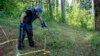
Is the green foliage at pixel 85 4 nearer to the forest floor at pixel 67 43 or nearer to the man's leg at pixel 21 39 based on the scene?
the forest floor at pixel 67 43

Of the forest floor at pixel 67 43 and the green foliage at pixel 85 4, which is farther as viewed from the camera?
the green foliage at pixel 85 4

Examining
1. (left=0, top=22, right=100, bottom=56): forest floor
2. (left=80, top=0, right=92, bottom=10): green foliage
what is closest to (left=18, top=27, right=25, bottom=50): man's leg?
(left=0, top=22, right=100, bottom=56): forest floor

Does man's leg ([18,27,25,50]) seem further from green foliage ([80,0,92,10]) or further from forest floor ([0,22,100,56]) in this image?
green foliage ([80,0,92,10])

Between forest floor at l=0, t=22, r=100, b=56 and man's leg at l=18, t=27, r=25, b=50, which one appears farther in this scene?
forest floor at l=0, t=22, r=100, b=56

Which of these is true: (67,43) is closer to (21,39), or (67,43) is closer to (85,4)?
(21,39)

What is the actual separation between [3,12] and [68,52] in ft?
27.4

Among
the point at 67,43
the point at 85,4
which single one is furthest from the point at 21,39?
the point at 85,4

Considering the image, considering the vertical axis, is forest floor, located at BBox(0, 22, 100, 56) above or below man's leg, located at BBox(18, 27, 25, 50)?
below

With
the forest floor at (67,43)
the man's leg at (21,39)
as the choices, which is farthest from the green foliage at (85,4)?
the man's leg at (21,39)

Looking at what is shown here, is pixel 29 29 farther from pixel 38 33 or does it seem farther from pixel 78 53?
pixel 38 33

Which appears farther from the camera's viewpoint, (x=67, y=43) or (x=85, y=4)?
(x=85, y=4)

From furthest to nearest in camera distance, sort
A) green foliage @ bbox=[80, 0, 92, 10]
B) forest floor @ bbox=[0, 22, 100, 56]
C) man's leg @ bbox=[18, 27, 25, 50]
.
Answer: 1. green foliage @ bbox=[80, 0, 92, 10]
2. forest floor @ bbox=[0, 22, 100, 56]
3. man's leg @ bbox=[18, 27, 25, 50]

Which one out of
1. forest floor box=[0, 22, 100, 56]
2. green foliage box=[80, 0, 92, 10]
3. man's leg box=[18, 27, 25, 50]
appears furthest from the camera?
green foliage box=[80, 0, 92, 10]

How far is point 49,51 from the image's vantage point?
11.8 metres
